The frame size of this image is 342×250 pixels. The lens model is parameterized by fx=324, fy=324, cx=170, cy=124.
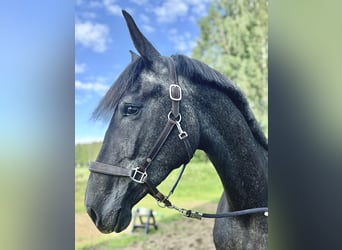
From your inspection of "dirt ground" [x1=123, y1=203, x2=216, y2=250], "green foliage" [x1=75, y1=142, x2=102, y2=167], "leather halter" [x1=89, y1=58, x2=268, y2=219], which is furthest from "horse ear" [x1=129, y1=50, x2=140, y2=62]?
"dirt ground" [x1=123, y1=203, x2=216, y2=250]

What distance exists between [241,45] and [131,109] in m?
0.71

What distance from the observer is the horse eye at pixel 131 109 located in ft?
4.92

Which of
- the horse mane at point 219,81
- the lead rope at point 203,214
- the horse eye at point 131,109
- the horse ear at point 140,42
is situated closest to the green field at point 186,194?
the lead rope at point 203,214

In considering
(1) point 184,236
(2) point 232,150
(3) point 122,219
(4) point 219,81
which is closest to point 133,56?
(4) point 219,81

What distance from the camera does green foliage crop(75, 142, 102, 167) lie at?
166 centimetres

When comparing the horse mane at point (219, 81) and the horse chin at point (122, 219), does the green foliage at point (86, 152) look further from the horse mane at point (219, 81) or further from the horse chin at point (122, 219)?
the horse mane at point (219, 81)

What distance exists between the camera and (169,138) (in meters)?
1.49
